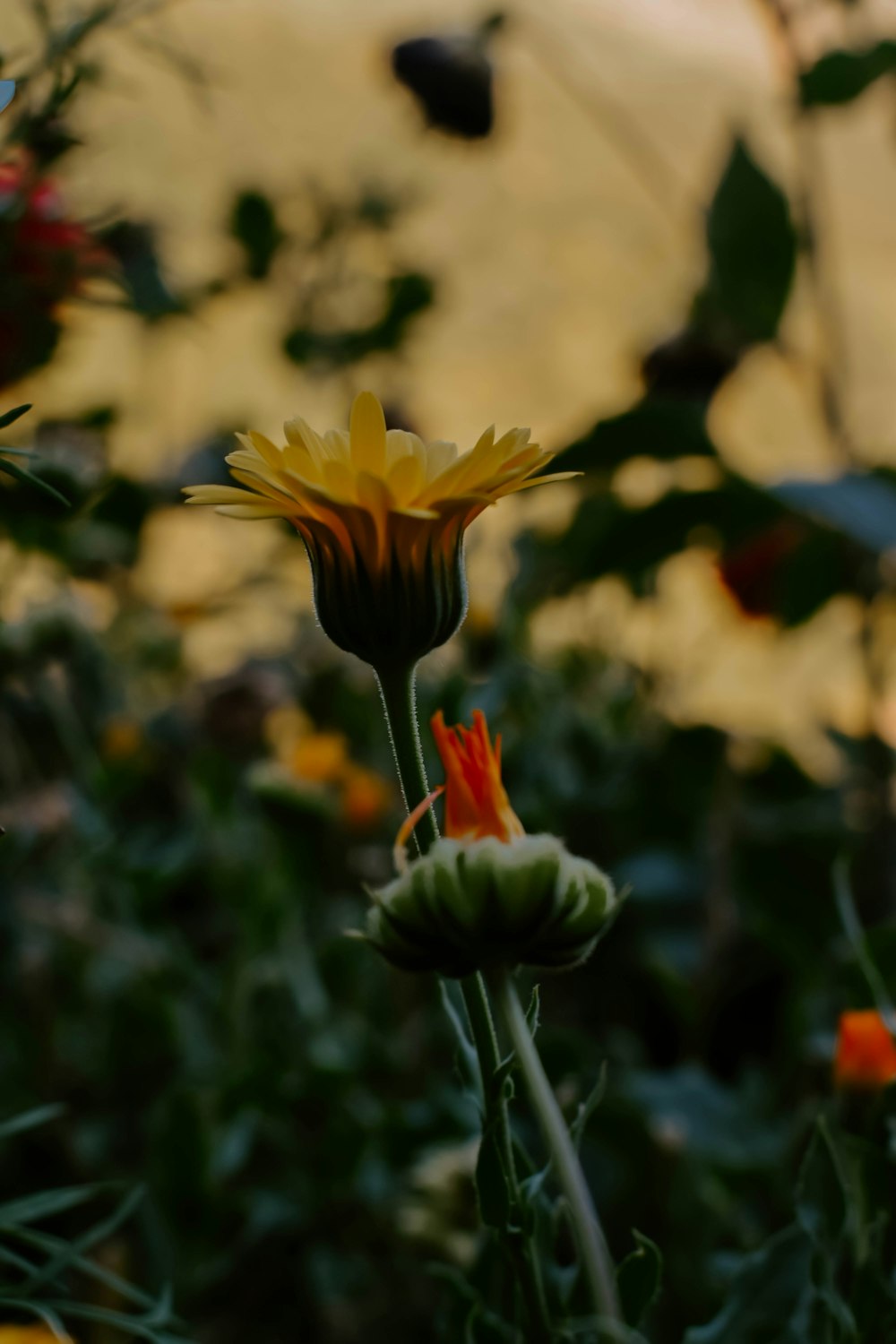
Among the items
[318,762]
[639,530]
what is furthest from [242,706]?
[639,530]

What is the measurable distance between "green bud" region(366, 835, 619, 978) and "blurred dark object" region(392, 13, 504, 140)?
0.44 metres

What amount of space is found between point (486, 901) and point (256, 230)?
0.59 meters

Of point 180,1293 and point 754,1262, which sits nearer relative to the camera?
point 754,1262

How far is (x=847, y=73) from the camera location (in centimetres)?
52

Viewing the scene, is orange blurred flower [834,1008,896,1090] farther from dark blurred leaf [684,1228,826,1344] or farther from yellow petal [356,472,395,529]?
yellow petal [356,472,395,529]

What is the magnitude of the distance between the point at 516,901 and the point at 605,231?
1290 mm

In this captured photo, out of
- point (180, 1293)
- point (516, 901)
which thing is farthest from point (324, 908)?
point (516, 901)

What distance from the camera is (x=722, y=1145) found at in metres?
0.38

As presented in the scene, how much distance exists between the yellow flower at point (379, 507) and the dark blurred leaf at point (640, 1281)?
0.30 ft

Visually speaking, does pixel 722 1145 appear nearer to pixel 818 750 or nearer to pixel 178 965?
pixel 178 965

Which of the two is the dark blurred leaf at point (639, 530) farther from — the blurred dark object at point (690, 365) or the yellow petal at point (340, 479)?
the yellow petal at point (340, 479)

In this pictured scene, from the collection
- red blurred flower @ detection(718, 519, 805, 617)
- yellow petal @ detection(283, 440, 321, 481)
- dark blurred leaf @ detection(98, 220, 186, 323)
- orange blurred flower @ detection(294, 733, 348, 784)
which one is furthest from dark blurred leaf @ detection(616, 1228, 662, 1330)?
red blurred flower @ detection(718, 519, 805, 617)

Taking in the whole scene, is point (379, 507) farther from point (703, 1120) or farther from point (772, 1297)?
point (703, 1120)

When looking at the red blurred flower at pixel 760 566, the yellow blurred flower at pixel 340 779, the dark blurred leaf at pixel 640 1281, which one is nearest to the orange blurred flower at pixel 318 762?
the yellow blurred flower at pixel 340 779
